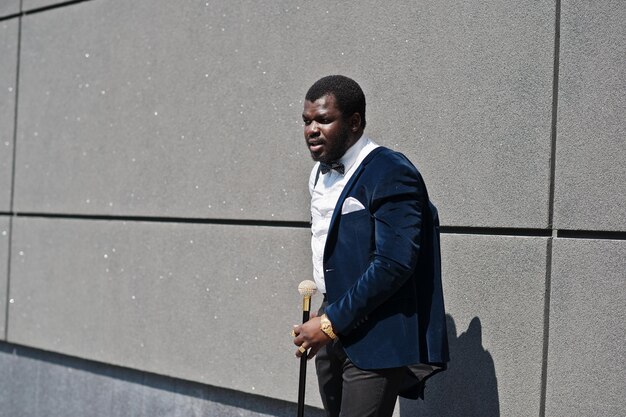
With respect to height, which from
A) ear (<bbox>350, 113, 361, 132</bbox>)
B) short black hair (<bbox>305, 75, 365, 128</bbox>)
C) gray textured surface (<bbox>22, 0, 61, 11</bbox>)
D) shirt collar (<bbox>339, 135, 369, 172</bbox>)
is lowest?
shirt collar (<bbox>339, 135, 369, 172</bbox>)

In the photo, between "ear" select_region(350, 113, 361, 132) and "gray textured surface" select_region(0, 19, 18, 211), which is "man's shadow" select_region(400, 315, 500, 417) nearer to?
"ear" select_region(350, 113, 361, 132)

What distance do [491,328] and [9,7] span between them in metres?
4.38

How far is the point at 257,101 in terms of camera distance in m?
5.25

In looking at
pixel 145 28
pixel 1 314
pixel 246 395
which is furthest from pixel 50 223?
pixel 246 395

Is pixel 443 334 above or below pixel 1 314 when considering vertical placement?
above

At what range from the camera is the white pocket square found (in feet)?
11.1

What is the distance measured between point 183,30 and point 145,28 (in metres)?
0.36

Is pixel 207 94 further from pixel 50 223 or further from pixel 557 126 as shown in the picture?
pixel 557 126

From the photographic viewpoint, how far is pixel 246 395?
5305mm

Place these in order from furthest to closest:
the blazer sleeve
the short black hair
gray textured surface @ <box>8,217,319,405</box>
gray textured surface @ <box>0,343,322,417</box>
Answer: gray textured surface @ <box>0,343,322,417</box>
gray textured surface @ <box>8,217,319,405</box>
the short black hair
the blazer sleeve

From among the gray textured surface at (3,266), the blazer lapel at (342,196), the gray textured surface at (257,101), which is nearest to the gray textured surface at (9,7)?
the gray textured surface at (257,101)

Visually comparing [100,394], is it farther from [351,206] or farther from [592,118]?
[592,118]

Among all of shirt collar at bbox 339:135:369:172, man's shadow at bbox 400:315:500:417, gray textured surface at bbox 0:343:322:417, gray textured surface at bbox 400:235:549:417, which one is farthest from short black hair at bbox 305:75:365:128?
gray textured surface at bbox 0:343:322:417

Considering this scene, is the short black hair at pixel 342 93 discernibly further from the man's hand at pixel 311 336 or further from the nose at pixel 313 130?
the man's hand at pixel 311 336
